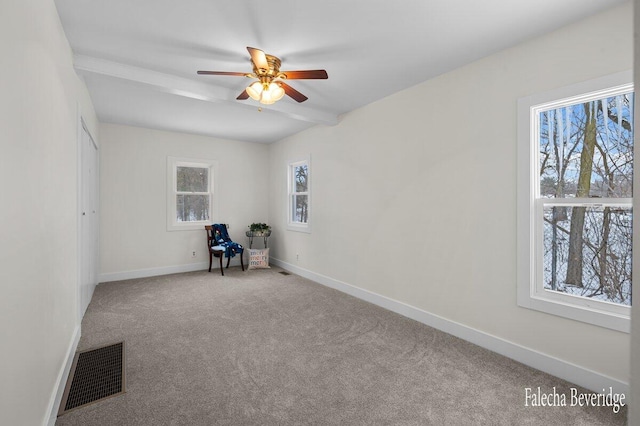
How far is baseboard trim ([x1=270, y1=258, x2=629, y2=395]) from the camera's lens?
6.66 feet

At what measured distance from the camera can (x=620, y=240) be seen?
2.05m

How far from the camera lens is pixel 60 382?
1.97m

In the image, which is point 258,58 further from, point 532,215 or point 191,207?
point 191,207

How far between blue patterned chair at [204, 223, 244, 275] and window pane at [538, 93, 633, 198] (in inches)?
172

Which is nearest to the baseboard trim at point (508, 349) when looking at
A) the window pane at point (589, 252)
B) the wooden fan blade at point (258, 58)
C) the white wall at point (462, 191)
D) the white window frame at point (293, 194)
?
the white wall at point (462, 191)

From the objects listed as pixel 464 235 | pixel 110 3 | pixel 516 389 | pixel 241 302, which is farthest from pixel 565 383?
pixel 110 3

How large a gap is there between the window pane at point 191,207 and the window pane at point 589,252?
5.16 m

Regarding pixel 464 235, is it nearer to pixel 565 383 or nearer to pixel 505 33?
pixel 565 383

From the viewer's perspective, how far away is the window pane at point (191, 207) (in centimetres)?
542

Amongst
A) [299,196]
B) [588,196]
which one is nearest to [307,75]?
[588,196]

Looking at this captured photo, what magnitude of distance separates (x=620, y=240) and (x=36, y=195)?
11.7 ft

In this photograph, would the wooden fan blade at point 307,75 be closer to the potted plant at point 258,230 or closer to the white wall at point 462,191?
the white wall at point 462,191

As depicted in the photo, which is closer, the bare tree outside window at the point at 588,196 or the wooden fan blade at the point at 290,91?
the bare tree outside window at the point at 588,196

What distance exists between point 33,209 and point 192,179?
4161 millimetres
